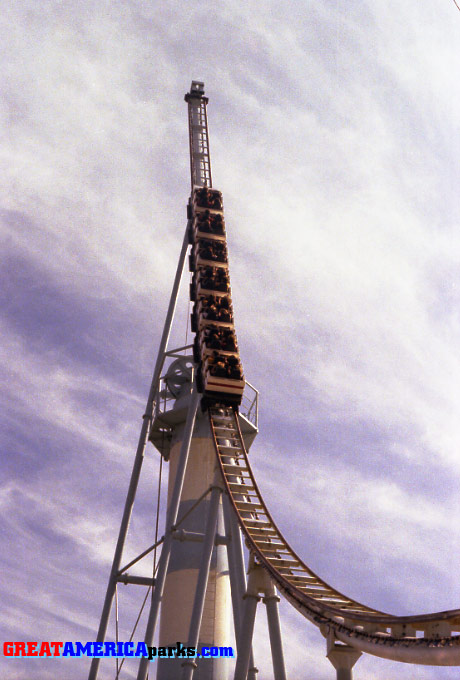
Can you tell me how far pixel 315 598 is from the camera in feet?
61.6

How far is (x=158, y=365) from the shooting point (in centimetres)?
3416

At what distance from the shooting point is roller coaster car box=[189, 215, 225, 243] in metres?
33.6

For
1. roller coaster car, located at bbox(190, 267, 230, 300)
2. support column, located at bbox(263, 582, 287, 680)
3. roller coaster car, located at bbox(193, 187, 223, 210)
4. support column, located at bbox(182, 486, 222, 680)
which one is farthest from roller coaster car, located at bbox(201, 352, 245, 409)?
roller coaster car, located at bbox(193, 187, 223, 210)

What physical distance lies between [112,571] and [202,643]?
172 inches

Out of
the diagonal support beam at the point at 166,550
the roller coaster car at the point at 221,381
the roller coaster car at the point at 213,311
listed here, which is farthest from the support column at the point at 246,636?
the roller coaster car at the point at 213,311

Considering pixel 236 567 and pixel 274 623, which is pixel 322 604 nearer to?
pixel 274 623

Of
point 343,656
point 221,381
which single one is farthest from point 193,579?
point 343,656

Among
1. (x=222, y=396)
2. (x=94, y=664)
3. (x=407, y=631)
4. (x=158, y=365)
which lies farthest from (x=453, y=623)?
(x=158, y=365)

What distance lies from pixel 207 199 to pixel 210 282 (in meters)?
4.71

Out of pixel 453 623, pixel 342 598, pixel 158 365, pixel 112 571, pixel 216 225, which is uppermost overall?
pixel 216 225

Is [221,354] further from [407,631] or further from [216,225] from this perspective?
[407,631]

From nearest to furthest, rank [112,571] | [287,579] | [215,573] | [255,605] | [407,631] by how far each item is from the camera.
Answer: [407,631] → [287,579] → [255,605] → [112,571] → [215,573]

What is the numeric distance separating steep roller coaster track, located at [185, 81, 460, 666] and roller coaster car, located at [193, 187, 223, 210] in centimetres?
30

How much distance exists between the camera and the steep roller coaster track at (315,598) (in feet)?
44.5
